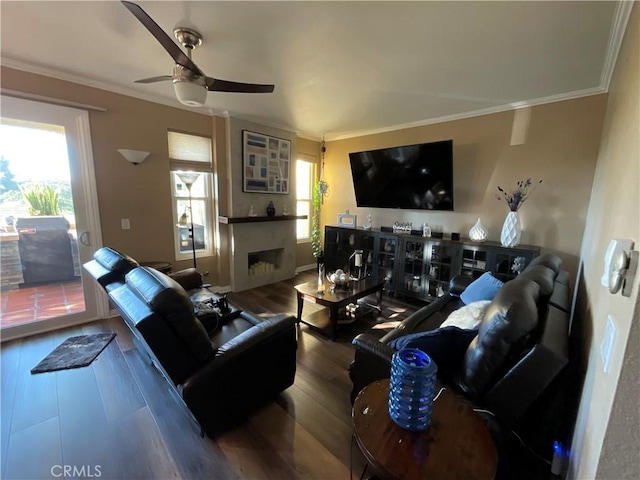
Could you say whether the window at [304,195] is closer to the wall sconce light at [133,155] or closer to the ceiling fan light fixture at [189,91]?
the wall sconce light at [133,155]

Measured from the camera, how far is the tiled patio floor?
2.63m

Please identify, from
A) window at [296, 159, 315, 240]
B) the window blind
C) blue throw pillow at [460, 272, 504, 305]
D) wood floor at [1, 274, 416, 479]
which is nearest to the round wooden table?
wood floor at [1, 274, 416, 479]

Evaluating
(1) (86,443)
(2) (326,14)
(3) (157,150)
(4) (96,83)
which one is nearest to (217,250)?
(3) (157,150)

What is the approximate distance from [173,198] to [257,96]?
1725mm

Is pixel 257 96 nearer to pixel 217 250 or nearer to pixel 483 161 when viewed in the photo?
pixel 217 250

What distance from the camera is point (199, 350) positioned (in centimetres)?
146

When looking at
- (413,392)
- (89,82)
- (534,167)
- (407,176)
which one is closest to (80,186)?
(89,82)

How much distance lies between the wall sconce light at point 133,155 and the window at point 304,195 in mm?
2633

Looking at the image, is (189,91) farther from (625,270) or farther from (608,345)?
(608,345)

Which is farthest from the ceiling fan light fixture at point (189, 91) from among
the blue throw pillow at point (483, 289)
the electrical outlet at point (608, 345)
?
the blue throw pillow at point (483, 289)

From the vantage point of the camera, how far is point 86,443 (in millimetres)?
1589

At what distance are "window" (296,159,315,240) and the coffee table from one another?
235 cm

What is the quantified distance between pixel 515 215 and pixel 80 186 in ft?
15.8

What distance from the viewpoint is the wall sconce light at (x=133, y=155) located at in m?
2.97
